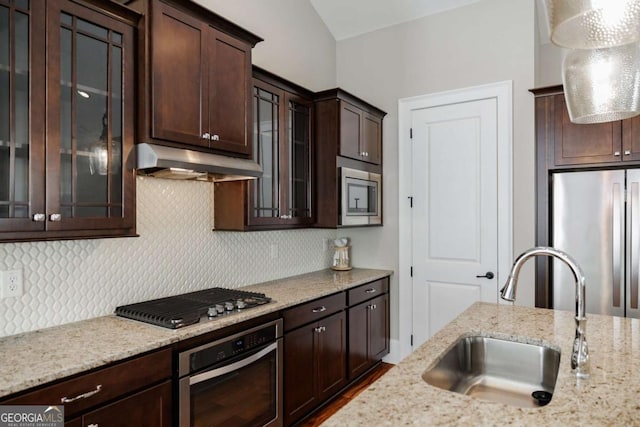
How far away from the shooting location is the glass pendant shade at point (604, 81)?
1242 millimetres

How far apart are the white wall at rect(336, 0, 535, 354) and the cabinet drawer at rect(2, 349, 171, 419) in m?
2.66

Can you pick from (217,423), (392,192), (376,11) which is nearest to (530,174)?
(392,192)

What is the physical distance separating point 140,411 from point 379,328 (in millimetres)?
2495

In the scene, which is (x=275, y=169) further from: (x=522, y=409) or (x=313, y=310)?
(x=522, y=409)

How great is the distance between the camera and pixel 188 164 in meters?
2.12

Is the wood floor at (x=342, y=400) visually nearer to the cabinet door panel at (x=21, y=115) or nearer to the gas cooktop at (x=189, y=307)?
the gas cooktop at (x=189, y=307)

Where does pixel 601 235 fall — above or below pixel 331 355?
above

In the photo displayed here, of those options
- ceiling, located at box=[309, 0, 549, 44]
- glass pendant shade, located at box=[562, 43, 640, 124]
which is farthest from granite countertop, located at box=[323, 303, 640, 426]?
ceiling, located at box=[309, 0, 549, 44]

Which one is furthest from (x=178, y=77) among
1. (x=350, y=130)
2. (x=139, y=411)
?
(x=350, y=130)

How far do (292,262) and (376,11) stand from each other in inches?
100

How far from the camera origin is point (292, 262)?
11.9 ft

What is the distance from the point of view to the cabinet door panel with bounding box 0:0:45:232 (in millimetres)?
1545

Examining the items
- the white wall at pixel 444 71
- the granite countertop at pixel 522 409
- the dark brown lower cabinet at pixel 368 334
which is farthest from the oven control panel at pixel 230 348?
the white wall at pixel 444 71

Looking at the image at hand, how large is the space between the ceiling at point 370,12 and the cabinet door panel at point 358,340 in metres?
2.74
